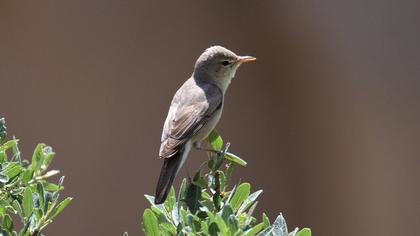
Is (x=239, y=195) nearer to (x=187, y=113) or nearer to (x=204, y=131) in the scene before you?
(x=204, y=131)

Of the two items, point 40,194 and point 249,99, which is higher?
point 40,194

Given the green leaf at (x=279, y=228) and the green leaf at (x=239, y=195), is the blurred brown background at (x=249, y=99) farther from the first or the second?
the green leaf at (x=279, y=228)

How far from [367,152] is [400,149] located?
0.86 ft

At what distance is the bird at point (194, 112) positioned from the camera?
3.12m

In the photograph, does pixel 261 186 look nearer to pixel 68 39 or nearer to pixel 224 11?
pixel 224 11

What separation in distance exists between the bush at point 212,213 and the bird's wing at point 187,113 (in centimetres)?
69

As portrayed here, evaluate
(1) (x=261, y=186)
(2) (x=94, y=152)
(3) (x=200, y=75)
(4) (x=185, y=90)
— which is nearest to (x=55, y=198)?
(4) (x=185, y=90)

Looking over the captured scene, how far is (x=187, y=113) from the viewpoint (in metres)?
3.65

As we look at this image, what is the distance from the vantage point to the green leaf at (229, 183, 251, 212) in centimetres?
226

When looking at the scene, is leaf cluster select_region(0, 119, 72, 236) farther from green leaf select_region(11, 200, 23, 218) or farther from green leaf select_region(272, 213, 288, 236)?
green leaf select_region(272, 213, 288, 236)

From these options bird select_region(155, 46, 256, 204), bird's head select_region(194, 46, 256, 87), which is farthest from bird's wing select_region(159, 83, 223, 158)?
bird's head select_region(194, 46, 256, 87)

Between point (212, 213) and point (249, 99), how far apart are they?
4229mm

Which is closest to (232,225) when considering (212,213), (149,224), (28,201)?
(212,213)

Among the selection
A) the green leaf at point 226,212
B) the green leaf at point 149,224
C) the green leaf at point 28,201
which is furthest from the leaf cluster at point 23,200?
the green leaf at point 226,212
